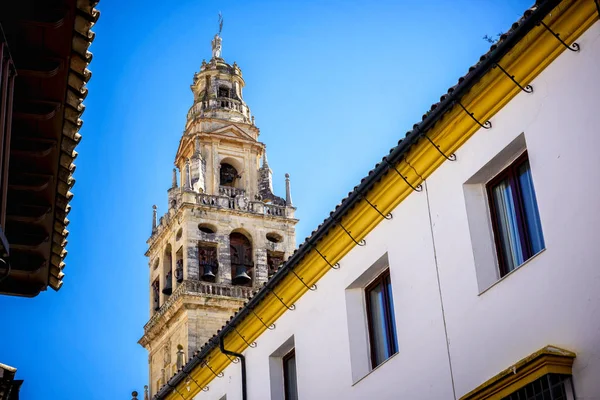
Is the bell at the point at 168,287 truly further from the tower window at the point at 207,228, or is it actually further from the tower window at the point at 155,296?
the tower window at the point at 207,228

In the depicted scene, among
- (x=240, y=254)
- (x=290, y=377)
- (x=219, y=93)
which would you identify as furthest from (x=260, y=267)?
(x=290, y=377)

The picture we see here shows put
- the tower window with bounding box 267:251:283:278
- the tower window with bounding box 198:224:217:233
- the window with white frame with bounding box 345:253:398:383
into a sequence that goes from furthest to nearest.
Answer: the tower window with bounding box 267:251:283:278 < the tower window with bounding box 198:224:217:233 < the window with white frame with bounding box 345:253:398:383

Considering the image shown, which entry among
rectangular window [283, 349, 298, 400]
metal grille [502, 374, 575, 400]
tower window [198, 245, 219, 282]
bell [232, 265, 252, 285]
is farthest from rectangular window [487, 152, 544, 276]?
tower window [198, 245, 219, 282]

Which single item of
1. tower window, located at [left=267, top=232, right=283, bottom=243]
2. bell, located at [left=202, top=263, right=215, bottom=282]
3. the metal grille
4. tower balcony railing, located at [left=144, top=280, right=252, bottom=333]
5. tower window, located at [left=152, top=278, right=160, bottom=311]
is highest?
tower window, located at [left=267, top=232, right=283, bottom=243]

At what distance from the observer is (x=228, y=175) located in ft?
184

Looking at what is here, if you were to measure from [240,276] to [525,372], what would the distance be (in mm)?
35703

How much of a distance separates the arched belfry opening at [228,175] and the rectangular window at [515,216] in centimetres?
4117

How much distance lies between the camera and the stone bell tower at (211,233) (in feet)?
166

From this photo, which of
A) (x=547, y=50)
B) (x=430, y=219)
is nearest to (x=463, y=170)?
(x=430, y=219)

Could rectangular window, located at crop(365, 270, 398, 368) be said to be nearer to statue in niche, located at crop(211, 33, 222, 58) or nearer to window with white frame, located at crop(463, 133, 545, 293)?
window with white frame, located at crop(463, 133, 545, 293)

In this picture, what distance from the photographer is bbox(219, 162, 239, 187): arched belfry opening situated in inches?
2203

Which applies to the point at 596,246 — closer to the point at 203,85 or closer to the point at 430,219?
the point at 430,219

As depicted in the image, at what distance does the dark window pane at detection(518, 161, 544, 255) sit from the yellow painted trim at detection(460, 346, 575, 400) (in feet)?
5.09

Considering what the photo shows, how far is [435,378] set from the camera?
1520cm
